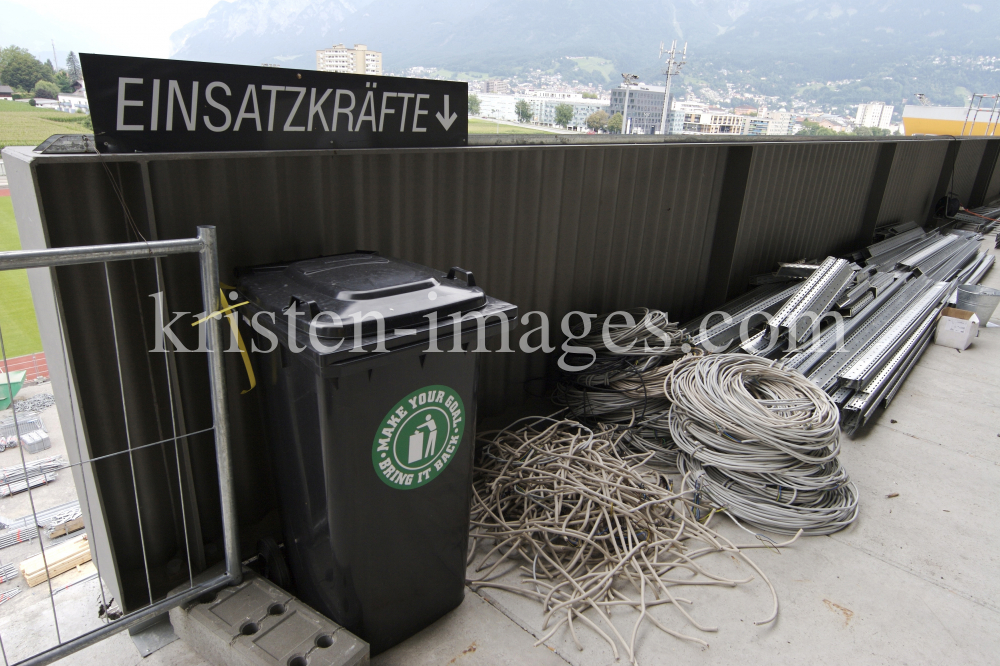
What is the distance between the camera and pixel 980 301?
239 inches

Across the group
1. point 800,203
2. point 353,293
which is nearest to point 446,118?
point 353,293

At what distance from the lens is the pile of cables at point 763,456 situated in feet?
9.46

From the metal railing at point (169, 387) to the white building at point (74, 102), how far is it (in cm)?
42

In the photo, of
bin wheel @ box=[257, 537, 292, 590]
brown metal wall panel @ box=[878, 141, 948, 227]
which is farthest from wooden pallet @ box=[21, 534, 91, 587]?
brown metal wall panel @ box=[878, 141, 948, 227]

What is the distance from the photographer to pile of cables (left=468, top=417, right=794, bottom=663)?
2.29 m

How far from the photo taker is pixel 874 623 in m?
2.31

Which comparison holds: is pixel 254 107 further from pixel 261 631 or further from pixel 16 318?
pixel 16 318

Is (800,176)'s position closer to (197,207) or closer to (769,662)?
(769,662)

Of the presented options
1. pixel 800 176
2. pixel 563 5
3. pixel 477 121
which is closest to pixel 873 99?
pixel 563 5

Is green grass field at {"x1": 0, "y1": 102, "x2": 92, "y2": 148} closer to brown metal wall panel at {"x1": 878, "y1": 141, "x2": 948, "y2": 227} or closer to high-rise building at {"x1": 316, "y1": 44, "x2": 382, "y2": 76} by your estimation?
high-rise building at {"x1": 316, "y1": 44, "x2": 382, "y2": 76}

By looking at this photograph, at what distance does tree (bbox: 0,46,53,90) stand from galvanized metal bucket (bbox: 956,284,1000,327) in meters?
7.73

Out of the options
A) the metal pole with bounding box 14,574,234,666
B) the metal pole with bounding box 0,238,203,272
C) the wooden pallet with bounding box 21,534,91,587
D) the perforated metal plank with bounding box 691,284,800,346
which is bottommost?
the wooden pallet with bounding box 21,534,91,587

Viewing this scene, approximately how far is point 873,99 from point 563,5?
3207cm

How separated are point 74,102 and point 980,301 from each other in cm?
779
